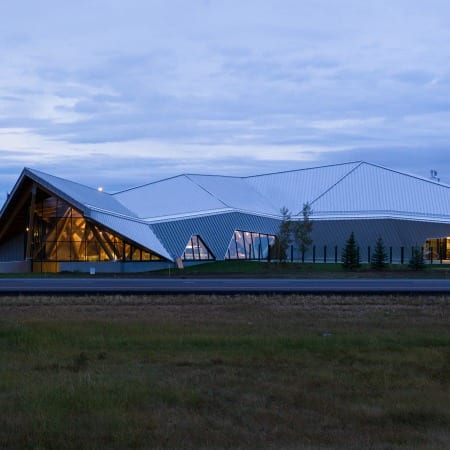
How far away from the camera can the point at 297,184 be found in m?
72.3

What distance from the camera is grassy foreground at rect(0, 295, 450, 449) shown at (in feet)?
25.6

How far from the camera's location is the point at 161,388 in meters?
9.78

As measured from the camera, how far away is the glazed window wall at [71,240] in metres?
48.4

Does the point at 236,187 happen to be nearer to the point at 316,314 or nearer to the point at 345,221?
the point at 345,221

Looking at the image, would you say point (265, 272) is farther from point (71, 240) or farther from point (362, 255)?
point (362, 255)

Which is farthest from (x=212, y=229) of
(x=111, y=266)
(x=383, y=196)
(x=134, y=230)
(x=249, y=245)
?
(x=383, y=196)

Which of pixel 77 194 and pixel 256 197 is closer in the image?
pixel 77 194

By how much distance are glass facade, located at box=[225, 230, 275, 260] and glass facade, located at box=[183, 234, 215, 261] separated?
240 cm

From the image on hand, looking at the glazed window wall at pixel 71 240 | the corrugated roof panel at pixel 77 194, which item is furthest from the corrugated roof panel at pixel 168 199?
the glazed window wall at pixel 71 240

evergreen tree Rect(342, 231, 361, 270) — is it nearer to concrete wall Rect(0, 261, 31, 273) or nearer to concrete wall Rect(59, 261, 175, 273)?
concrete wall Rect(59, 261, 175, 273)

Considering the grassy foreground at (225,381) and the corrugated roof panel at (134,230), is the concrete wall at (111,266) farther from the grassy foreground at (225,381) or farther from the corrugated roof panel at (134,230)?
the grassy foreground at (225,381)

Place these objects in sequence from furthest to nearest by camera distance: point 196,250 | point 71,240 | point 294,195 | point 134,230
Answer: point 294,195
point 196,250
point 71,240
point 134,230

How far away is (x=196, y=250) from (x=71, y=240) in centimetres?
983

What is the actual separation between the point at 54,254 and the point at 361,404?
4288 centimetres
